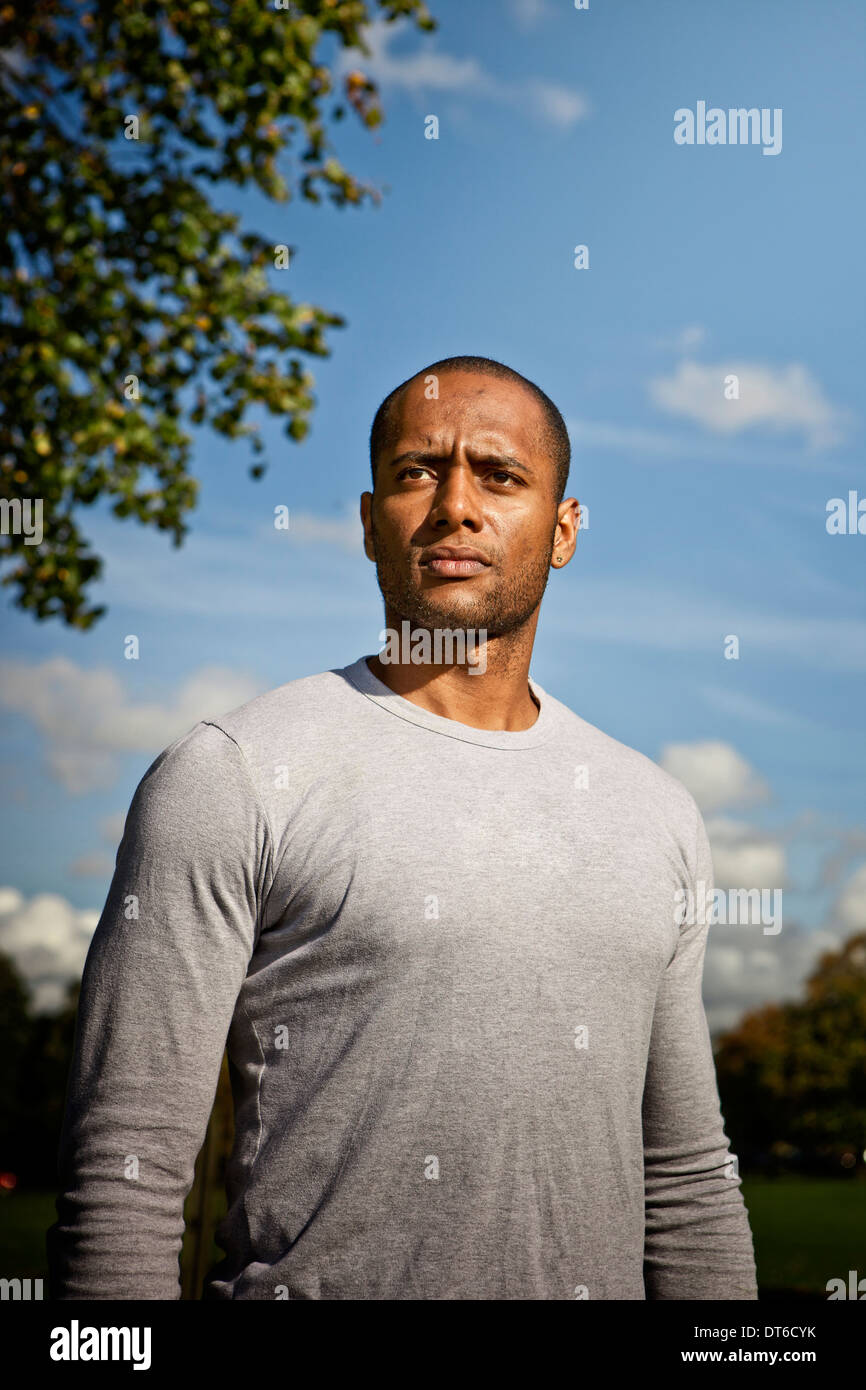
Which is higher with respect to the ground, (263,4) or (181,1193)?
(263,4)

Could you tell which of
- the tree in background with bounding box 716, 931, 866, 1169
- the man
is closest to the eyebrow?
the man

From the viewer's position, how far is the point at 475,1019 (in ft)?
7.60

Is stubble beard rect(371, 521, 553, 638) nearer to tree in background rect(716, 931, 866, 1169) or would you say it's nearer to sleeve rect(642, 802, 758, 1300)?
sleeve rect(642, 802, 758, 1300)

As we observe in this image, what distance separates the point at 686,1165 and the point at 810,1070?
6244cm

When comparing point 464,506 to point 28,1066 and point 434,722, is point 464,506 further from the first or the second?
point 28,1066

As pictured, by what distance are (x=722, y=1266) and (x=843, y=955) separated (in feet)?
190

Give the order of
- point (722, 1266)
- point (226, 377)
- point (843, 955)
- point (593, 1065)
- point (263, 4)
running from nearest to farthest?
point (593, 1065), point (722, 1266), point (263, 4), point (226, 377), point (843, 955)

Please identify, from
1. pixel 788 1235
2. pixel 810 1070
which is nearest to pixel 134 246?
pixel 788 1235

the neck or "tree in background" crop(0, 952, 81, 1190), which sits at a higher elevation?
the neck

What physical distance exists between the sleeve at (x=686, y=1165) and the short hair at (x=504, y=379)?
3.74 feet

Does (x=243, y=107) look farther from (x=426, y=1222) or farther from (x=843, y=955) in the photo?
(x=843, y=955)

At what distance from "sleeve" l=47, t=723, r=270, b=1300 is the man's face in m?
0.70

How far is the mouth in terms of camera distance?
8.89 feet

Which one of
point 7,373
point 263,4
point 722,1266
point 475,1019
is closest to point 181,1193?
point 475,1019
